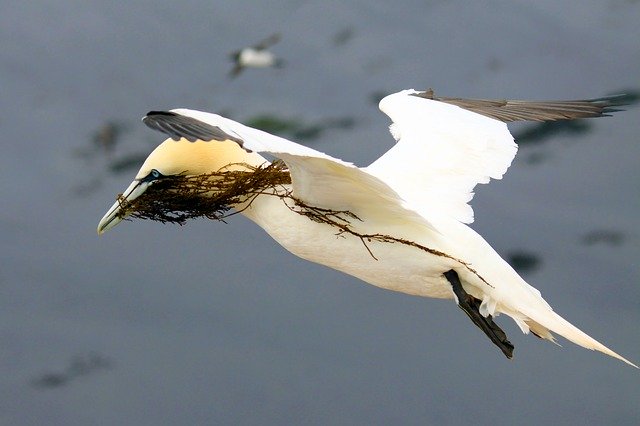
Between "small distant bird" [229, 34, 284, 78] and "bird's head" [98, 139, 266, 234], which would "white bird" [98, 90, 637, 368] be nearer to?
"bird's head" [98, 139, 266, 234]

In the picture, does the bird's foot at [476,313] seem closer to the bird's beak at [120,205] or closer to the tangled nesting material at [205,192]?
the tangled nesting material at [205,192]

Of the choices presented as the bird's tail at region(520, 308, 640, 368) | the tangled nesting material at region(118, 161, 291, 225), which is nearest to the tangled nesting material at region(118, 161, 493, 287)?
the tangled nesting material at region(118, 161, 291, 225)

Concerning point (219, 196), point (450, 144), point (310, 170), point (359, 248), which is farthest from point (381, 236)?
point (450, 144)

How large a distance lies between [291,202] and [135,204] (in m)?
0.48

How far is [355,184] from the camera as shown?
4.62 m

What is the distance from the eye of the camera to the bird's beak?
4.80 metres

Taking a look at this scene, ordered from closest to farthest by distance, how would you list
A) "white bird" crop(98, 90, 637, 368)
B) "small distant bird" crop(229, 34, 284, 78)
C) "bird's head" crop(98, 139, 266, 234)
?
"white bird" crop(98, 90, 637, 368) < "bird's head" crop(98, 139, 266, 234) < "small distant bird" crop(229, 34, 284, 78)

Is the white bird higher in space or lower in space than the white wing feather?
lower

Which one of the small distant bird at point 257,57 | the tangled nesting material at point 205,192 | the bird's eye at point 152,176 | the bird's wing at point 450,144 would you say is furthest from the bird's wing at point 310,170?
the small distant bird at point 257,57

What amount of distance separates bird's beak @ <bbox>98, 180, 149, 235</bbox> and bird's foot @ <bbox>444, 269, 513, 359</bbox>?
0.95m

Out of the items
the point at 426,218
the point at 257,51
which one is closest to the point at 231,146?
the point at 426,218

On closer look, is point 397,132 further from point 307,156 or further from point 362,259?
point 307,156

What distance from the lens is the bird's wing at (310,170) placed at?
13.6 ft

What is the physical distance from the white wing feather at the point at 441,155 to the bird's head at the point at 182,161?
0.53 m
